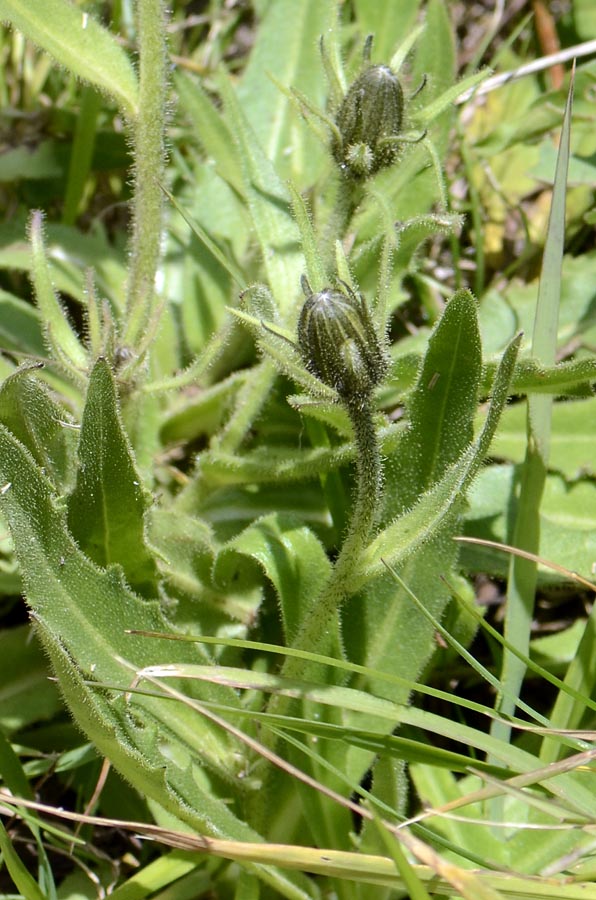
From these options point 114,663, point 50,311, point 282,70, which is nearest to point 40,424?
point 50,311

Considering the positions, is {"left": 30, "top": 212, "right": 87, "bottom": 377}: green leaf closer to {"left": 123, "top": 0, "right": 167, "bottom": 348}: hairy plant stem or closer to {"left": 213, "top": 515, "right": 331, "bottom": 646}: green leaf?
{"left": 123, "top": 0, "right": 167, "bottom": 348}: hairy plant stem

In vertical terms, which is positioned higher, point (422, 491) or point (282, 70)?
point (282, 70)

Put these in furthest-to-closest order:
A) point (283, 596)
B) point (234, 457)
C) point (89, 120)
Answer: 1. point (89, 120)
2. point (234, 457)
3. point (283, 596)

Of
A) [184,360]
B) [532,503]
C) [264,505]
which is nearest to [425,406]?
[532,503]

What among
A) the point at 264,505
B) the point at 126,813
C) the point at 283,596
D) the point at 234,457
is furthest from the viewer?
the point at 264,505

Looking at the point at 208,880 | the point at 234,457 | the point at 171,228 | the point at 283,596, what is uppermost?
the point at 171,228

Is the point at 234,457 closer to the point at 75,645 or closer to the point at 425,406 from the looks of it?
the point at 425,406

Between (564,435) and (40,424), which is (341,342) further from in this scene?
(564,435)

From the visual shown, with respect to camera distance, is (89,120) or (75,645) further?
(89,120)
